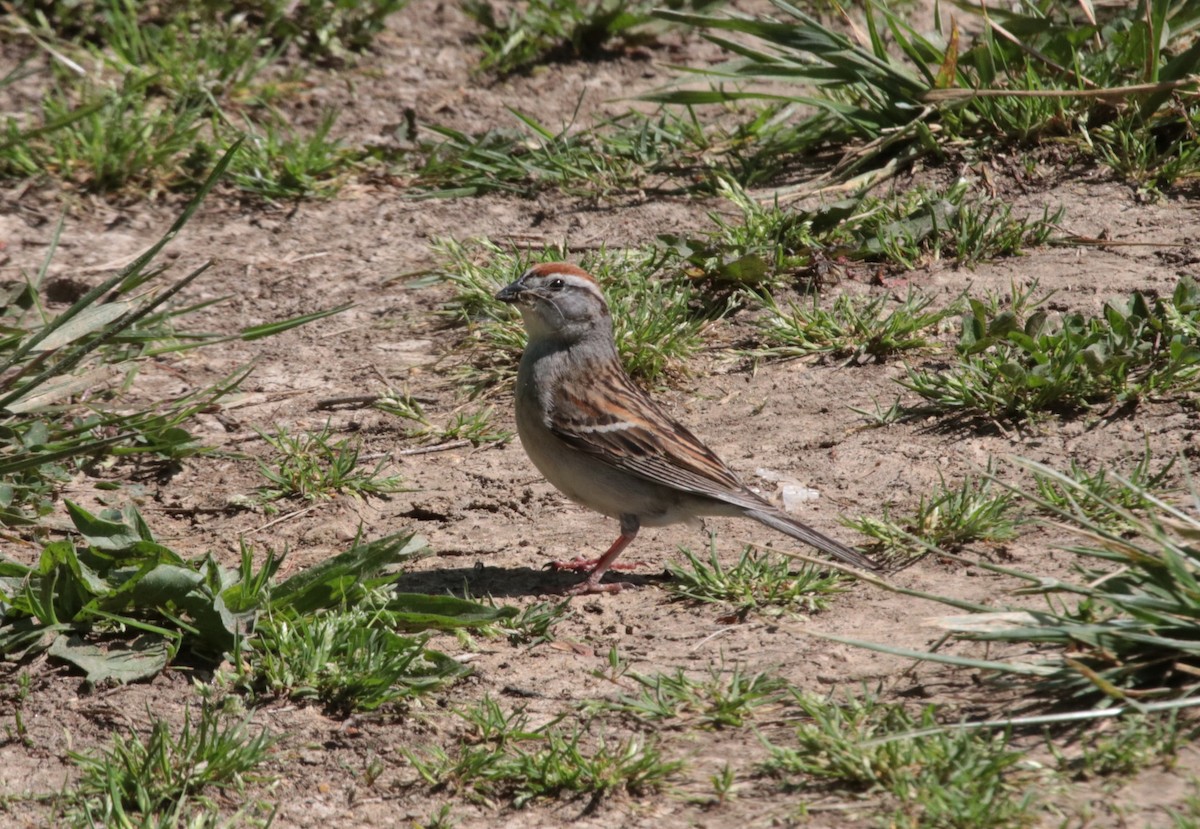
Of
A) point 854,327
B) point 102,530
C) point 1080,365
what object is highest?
point 1080,365

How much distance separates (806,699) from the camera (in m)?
3.95

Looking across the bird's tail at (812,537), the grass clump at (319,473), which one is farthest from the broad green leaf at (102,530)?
the bird's tail at (812,537)

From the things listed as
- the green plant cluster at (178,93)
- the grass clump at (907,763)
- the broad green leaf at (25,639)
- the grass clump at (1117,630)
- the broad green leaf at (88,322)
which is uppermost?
the green plant cluster at (178,93)

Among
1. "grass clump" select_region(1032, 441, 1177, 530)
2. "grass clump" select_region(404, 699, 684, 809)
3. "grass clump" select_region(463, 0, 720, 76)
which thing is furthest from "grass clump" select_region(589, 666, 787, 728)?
"grass clump" select_region(463, 0, 720, 76)

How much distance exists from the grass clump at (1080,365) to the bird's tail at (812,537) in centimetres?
108

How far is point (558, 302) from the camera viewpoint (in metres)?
5.79

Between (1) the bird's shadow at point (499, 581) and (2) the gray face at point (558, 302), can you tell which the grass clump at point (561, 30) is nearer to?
(2) the gray face at point (558, 302)

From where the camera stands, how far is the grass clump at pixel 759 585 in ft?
15.7

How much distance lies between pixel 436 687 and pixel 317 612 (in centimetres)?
57

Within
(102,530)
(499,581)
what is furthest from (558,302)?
(102,530)

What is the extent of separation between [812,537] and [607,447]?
897 millimetres

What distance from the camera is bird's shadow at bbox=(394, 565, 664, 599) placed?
511cm

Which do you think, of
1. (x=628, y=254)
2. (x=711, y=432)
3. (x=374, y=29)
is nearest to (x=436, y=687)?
(x=711, y=432)

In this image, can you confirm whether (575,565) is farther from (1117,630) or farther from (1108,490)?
(1117,630)
